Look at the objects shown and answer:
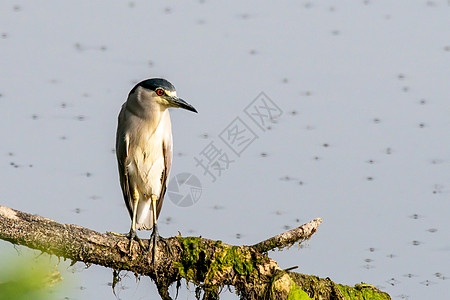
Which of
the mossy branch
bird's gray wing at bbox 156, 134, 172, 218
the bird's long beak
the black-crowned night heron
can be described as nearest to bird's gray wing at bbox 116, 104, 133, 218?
the black-crowned night heron

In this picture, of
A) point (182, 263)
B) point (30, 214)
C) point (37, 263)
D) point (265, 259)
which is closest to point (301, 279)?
point (265, 259)

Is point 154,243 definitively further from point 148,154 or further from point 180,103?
point 180,103

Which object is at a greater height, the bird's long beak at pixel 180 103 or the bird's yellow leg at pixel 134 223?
the bird's long beak at pixel 180 103

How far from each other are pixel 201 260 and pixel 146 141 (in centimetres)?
92

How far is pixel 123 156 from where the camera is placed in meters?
3.83

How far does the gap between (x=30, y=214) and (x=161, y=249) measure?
2.63 feet

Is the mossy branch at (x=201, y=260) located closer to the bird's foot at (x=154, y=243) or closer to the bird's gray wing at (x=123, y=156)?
the bird's foot at (x=154, y=243)

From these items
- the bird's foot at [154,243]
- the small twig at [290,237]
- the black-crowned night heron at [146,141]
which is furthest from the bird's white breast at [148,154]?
the small twig at [290,237]

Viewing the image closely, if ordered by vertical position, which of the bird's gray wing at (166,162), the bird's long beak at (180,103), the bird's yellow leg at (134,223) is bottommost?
the bird's yellow leg at (134,223)

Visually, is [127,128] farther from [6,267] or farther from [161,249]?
[6,267]

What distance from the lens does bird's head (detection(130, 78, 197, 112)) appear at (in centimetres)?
372

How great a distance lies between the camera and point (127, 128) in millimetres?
3814

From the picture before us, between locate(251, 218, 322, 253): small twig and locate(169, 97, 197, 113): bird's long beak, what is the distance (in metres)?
1.03

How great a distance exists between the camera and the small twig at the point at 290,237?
3258 millimetres
